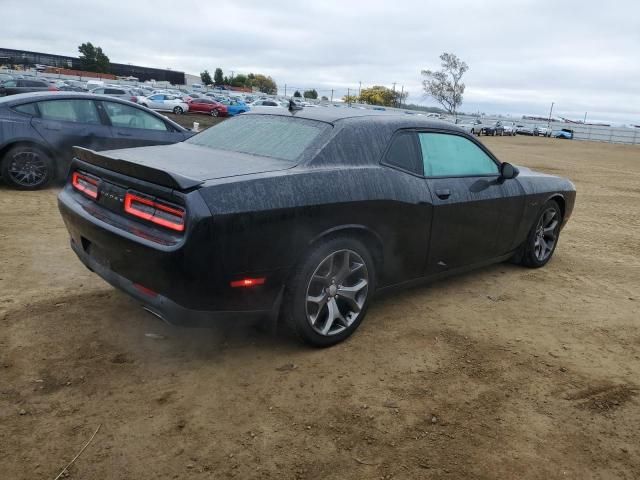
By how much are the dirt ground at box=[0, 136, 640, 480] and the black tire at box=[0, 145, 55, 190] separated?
3254mm

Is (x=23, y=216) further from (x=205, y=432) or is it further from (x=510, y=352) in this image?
(x=510, y=352)

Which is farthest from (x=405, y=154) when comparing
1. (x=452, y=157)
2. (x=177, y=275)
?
(x=177, y=275)

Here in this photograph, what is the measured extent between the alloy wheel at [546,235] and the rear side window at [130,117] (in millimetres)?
5750

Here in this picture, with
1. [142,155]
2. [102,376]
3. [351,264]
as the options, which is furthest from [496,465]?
[142,155]

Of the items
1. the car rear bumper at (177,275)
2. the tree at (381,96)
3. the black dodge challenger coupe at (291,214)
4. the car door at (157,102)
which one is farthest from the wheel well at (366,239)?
the tree at (381,96)

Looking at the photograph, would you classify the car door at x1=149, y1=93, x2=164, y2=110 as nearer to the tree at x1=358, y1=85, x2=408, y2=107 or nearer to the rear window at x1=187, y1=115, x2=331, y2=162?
the rear window at x1=187, y1=115, x2=331, y2=162

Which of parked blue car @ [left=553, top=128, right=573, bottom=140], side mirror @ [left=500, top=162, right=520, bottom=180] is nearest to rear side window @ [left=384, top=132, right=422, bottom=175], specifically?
side mirror @ [left=500, top=162, right=520, bottom=180]

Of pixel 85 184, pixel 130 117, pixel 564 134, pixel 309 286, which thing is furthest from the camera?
pixel 564 134

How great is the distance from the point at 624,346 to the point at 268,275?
8.55ft

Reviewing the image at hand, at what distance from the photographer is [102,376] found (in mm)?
2844

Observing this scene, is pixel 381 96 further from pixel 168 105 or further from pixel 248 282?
pixel 248 282

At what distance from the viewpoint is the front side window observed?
385 centimetres

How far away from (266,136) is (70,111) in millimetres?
4959

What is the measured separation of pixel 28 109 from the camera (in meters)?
6.99
